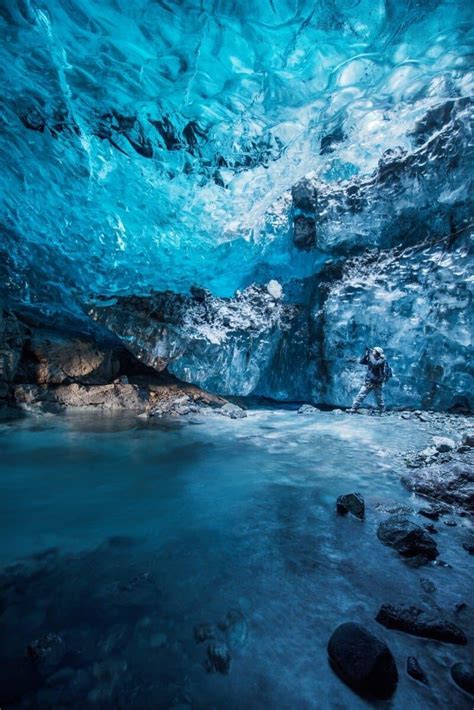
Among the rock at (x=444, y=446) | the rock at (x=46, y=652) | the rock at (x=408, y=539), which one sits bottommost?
the rock at (x=46, y=652)

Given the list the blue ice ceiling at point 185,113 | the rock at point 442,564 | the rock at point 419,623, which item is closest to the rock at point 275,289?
the blue ice ceiling at point 185,113

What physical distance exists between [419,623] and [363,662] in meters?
0.38

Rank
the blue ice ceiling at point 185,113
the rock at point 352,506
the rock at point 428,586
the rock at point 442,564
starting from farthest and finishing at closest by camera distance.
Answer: the blue ice ceiling at point 185,113 → the rock at point 352,506 → the rock at point 442,564 → the rock at point 428,586

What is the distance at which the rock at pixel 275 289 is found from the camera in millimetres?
10609

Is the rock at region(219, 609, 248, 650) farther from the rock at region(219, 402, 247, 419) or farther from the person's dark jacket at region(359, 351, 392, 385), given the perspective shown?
the person's dark jacket at region(359, 351, 392, 385)

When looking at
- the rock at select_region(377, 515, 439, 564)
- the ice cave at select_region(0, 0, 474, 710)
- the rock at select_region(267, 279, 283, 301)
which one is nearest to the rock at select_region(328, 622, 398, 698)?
the ice cave at select_region(0, 0, 474, 710)

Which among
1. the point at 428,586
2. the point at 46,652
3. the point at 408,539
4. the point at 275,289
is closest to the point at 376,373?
the point at 275,289

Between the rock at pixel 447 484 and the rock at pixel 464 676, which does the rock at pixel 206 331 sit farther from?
the rock at pixel 464 676

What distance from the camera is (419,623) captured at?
133 centimetres

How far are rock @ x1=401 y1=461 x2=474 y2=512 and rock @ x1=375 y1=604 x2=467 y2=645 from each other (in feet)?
5.01

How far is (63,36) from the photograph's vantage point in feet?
13.5

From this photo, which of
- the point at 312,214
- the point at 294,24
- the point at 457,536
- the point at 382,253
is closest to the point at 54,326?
the point at 312,214

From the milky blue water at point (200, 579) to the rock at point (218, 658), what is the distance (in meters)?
0.02

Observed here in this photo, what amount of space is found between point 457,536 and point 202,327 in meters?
8.46
